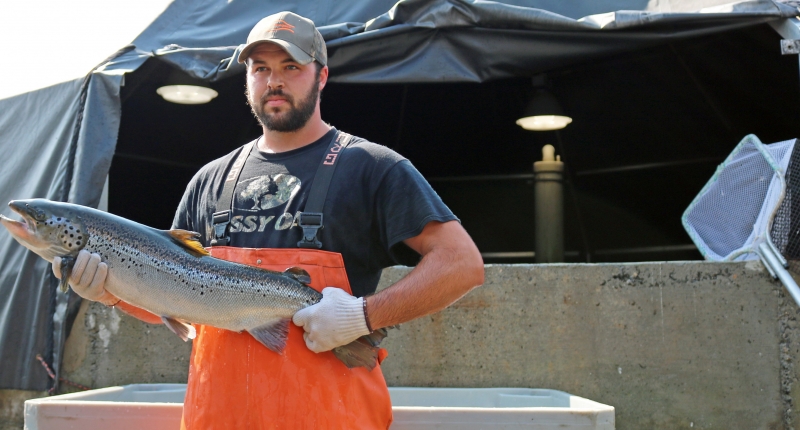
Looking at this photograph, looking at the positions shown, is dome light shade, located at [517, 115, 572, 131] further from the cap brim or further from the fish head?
the fish head

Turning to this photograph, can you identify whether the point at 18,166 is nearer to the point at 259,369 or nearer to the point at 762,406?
the point at 259,369

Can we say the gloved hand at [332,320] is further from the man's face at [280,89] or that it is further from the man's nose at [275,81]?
the man's nose at [275,81]

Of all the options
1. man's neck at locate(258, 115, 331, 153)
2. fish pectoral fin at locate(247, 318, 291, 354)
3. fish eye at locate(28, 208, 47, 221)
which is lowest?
fish pectoral fin at locate(247, 318, 291, 354)

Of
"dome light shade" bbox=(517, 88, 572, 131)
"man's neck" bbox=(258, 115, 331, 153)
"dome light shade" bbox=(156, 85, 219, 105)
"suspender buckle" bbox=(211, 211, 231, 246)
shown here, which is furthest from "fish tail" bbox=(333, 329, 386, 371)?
"dome light shade" bbox=(517, 88, 572, 131)

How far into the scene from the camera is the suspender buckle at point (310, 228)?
265 cm

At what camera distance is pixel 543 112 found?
7.75 metres

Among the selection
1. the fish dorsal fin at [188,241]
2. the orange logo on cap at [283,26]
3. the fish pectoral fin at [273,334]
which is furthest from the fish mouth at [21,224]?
the orange logo on cap at [283,26]

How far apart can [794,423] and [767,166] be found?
1790 millimetres

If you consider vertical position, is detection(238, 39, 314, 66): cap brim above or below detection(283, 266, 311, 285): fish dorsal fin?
above

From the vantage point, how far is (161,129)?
9305mm

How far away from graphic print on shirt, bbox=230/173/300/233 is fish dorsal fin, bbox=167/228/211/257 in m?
0.17

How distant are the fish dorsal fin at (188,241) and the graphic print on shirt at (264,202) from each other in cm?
17

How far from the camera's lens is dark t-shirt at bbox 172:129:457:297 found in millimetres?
→ 2660

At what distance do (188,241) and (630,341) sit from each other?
3503 mm
